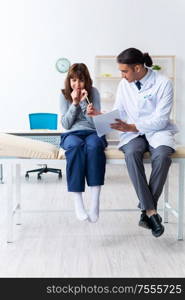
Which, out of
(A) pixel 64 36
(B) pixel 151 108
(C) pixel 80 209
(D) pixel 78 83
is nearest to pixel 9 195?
(C) pixel 80 209

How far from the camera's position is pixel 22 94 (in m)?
7.44

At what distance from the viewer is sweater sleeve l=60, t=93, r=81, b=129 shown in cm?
303

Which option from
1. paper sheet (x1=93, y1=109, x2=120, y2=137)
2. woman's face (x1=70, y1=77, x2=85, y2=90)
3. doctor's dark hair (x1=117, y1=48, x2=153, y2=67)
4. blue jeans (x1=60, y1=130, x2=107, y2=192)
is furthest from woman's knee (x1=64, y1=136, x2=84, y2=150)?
doctor's dark hair (x1=117, y1=48, x2=153, y2=67)

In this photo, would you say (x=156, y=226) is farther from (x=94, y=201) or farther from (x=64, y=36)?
(x=64, y=36)

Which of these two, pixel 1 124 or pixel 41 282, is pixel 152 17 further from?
pixel 41 282

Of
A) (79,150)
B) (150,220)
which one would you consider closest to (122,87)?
(79,150)

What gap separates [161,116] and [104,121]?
0.37 m

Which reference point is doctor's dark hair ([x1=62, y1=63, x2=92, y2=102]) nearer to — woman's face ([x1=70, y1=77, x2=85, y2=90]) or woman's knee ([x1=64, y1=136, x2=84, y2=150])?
woman's face ([x1=70, y1=77, x2=85, y2=90])

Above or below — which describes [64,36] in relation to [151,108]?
above

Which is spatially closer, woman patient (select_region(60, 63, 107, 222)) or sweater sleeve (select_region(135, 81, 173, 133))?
woman patient (select_region(60, 63, 107, 222))

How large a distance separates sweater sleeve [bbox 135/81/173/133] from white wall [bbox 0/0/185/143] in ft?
14.8

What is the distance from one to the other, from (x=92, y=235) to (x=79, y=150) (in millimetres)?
629

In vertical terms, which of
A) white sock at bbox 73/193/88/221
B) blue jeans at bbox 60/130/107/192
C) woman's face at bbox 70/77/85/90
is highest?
woman's face at bbox 70/77/85/90

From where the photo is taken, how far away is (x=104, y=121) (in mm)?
2861
